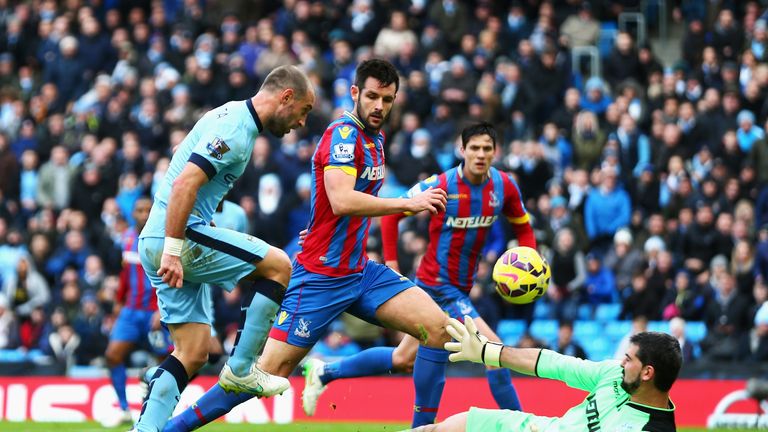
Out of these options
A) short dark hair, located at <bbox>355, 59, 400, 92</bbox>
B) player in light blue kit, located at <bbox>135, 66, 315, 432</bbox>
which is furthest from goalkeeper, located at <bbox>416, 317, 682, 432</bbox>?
short dark hair, located at <bbox>355, 59, 400, 92</bbox>

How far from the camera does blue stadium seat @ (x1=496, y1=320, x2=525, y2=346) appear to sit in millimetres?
18094

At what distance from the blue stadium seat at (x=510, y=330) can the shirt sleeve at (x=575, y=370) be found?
388 inches

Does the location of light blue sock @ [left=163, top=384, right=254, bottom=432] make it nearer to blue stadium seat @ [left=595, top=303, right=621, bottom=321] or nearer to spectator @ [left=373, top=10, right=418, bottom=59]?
blue stadium seat @ [left=595, top=303, right=621, bottom=321]

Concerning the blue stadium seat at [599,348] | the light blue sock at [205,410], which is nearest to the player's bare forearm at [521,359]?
the light blue sock at [205,410]

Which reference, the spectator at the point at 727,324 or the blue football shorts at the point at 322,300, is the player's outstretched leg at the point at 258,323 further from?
the spectator at the point at 727,324

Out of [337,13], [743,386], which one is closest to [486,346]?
[743,386]

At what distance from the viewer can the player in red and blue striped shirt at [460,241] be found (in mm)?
11375

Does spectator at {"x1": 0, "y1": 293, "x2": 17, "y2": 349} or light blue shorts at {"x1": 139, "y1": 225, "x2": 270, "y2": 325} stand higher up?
spectator at {"x1": 0, "y1": 293, "x2": 17, "y2": 349}

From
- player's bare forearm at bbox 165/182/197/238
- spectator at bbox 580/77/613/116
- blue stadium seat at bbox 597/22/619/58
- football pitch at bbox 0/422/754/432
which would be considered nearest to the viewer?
player's bare forearm at bbox 165/182/197/238

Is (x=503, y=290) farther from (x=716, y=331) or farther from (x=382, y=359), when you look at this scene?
(x=716, y=331)

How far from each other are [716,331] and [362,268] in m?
8.68

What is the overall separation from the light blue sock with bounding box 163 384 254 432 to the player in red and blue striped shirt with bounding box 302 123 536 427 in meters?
2.04

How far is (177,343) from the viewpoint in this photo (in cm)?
925

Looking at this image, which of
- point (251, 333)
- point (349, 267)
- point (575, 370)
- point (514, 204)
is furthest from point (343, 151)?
point (514, 204)
